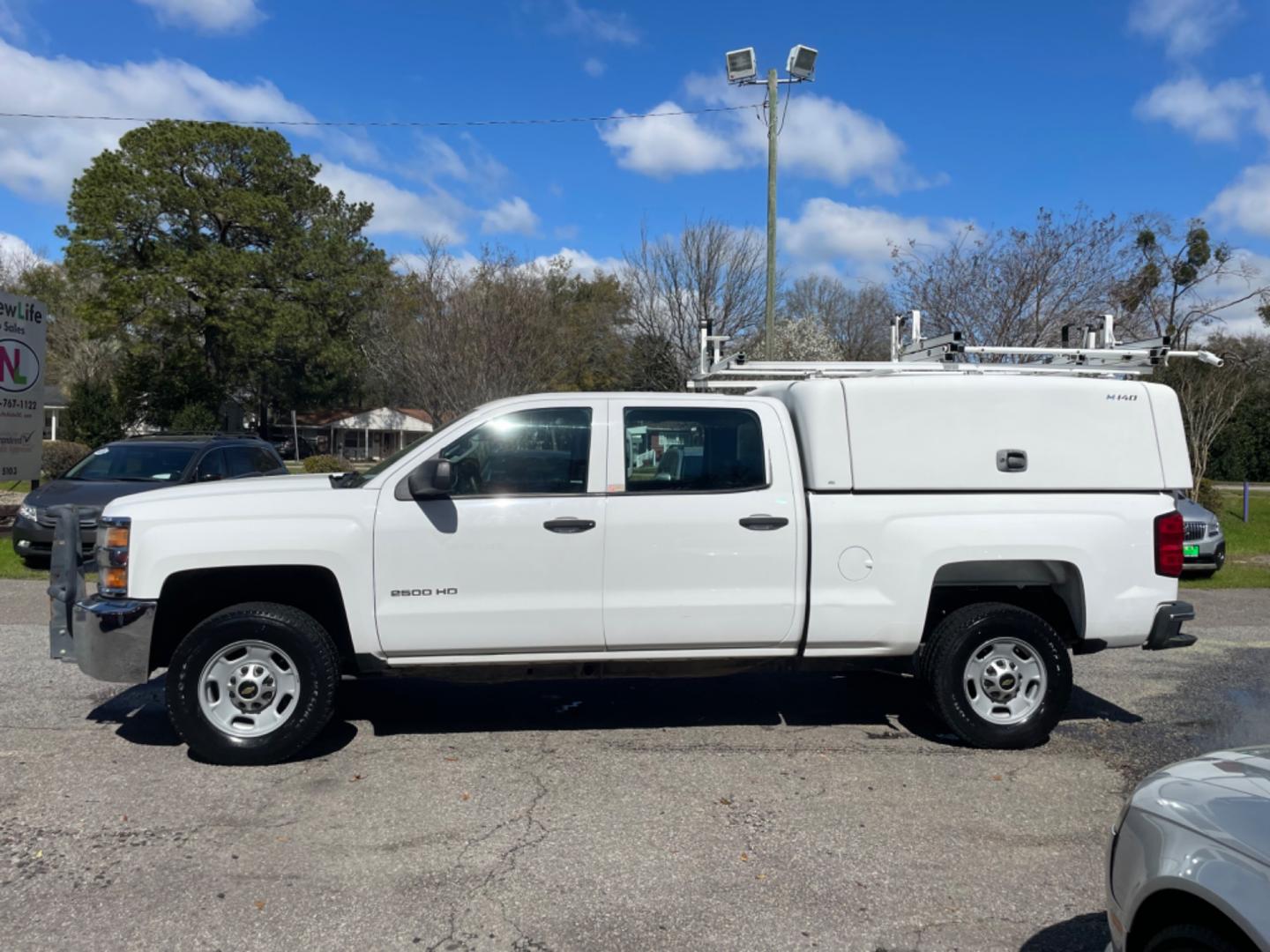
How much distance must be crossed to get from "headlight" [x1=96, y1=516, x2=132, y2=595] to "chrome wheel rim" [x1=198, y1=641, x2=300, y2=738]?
0.65 m

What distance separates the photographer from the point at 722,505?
5.42 metres

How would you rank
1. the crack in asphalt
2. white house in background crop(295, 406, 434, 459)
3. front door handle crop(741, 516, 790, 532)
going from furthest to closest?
white house in background crop(295, 406, 434, 459)
front door handle crop(741, 516, 790, 532)
the crack in asphalt

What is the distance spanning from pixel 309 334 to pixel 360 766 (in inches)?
1574

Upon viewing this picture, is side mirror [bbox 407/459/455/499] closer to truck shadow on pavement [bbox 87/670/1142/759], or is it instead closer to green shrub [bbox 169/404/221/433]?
truck shadow on pavement [bbox 87/670/1142/759]

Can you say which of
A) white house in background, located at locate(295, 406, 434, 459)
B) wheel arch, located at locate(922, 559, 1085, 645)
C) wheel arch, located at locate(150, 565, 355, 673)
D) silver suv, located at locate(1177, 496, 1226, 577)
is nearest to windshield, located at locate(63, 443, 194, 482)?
wheel arch, located at locate(150, 565, 355, 673)

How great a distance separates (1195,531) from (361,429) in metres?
56.1

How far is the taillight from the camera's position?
564 cm

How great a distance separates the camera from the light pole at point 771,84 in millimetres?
17422

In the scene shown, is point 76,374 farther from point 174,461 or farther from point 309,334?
point 174,461

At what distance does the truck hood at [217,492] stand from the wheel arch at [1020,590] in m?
3.54

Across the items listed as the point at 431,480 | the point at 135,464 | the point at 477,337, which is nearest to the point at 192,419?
the point at 477,337

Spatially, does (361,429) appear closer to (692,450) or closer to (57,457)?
(57,457)

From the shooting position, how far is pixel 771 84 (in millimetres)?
17719

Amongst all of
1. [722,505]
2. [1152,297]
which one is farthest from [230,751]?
[1152,297]
